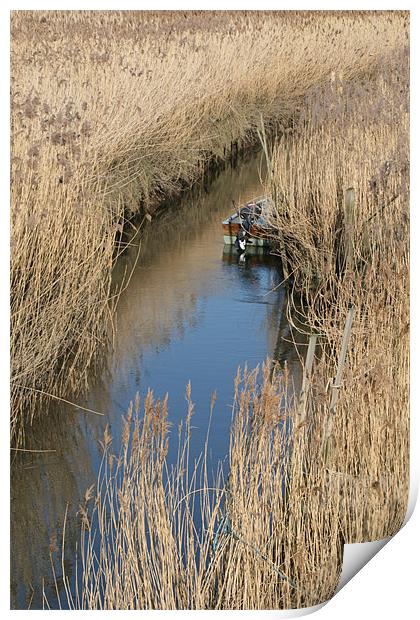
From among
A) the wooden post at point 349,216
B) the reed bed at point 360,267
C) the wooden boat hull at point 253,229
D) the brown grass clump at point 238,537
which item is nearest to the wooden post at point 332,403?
the reed bed at point 360,267

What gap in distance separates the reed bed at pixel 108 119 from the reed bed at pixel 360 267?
634mm

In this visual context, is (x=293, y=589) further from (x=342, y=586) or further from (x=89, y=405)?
(x=89, y=405)

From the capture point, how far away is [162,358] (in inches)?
200

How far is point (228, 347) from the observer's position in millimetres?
5254

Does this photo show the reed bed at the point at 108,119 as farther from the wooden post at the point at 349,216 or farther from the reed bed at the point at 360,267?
the wooden post at the point at 349,216

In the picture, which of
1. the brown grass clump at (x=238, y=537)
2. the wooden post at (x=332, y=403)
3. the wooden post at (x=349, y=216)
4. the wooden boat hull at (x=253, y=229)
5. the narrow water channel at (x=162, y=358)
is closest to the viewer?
the brown grass clump at (x=238, y=537)

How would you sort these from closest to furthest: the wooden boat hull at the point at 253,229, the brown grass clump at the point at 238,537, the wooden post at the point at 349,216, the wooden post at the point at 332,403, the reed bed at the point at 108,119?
the brown grass clump at the point at 238,537 < the wooden post at the point at 332,403 < the reed bed at the point at 108,119 < the wooden post at the point at 349,216 < the wooden boat hull at the point at 253,229

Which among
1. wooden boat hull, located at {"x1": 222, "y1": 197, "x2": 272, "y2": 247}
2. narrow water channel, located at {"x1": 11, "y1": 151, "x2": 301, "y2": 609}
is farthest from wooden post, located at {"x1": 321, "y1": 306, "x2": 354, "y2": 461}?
wooden boat hull, located at {"x1": 222, "y1": 197, "x2": 272, "y2": 247}

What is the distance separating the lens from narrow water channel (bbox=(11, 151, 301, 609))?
12.7 ft

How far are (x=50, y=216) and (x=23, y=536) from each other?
4.77 ft

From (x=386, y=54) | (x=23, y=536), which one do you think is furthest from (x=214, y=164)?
(x=23, y=536)

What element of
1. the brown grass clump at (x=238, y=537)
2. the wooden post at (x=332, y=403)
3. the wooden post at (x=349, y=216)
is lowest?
the brown grass clump at (x=238, y=537)

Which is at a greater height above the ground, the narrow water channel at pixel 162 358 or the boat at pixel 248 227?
the boat at pixel 248 227

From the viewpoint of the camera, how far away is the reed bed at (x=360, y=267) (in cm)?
344
